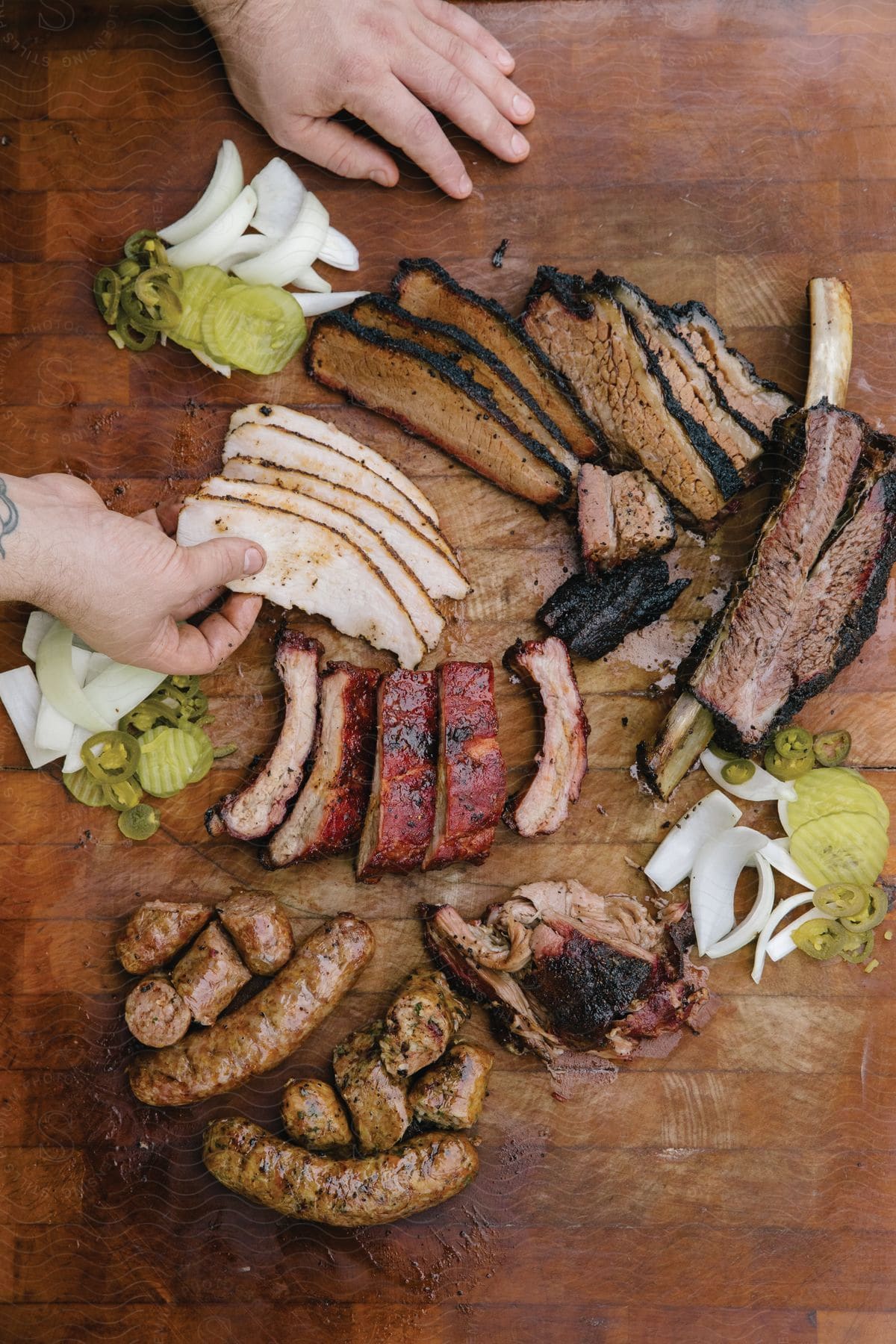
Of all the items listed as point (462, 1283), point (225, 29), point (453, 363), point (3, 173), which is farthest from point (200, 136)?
point (462, 1283)

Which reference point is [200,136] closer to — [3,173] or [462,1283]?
[3,173]

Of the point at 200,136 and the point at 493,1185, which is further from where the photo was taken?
the point at 200,136

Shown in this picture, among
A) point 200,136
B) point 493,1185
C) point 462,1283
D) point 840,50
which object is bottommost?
point 462,1283

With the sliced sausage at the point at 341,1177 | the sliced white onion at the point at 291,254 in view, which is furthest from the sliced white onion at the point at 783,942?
the sliced white onion at the point at 291,254

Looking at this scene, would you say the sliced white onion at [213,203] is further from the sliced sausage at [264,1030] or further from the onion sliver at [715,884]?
the onion sliver at [715,884]

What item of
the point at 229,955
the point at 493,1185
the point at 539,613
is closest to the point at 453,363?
the point at 539,613

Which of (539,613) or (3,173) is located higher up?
(3,173)

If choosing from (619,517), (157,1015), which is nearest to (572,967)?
(157,1015)

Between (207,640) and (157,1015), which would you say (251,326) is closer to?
(207,640)
